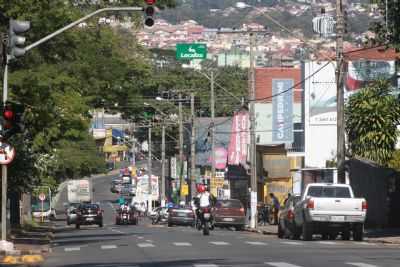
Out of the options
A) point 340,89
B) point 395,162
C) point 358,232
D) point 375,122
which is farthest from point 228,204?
point 358,232

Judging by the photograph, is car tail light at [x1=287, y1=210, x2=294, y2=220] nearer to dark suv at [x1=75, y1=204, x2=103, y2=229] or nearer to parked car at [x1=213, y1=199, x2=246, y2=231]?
parked car at [x1=213, y1=199, x2=246, y2=231]

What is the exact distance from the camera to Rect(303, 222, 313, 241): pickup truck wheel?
35838 mm

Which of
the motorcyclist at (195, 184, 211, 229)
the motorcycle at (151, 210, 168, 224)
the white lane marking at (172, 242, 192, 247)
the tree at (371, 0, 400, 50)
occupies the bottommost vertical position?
the motorcycle at (151, 210, 168, 224)

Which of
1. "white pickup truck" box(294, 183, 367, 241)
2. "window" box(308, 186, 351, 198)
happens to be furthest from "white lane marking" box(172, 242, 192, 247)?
"window" box(308, 186, 351, 198)

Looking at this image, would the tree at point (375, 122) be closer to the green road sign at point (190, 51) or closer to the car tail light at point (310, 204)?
the car tail light at point (310, 204)

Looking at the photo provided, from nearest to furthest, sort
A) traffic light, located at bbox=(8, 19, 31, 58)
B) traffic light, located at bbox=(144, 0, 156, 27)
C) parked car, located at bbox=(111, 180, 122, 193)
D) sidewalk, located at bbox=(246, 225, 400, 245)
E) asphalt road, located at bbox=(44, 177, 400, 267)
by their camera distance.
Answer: asphalt road, located at bbox=(44, 177, 400, 267) → traffic light, located at bbox=(8, 19, 31, 58) → traffic light, located at bbox=(144, 0, 156, 27) → sidewalk, located at bbox=(246, 225, 400, 245) → parked car, located at bbox=(111, 180, 122, 193)

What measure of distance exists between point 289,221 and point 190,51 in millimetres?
24347

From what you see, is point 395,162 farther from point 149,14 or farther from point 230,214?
point 149,14

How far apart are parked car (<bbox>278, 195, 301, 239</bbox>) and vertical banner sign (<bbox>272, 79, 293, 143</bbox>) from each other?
3200 centimetres

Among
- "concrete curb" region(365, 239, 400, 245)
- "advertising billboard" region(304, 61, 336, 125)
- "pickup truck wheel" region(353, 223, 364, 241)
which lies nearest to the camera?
"concrete curb" region(365, 239, 400, 245)

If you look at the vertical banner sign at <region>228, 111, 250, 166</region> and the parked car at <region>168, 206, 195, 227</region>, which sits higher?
the vertical banner sign at <region>228, 111, 250, 166</region>

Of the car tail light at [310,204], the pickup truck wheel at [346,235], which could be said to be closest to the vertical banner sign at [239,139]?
the pickup truck wheel at [346,235]

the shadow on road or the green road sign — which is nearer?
the shadow on road

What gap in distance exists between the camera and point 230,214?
2286 inches
